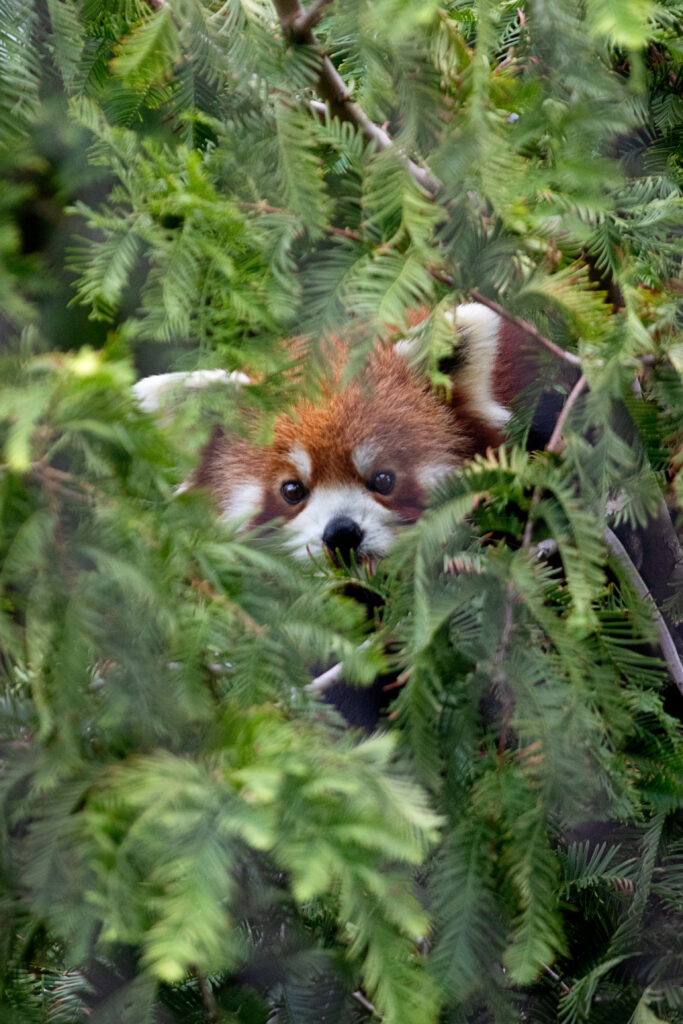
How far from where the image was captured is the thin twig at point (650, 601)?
1606mm

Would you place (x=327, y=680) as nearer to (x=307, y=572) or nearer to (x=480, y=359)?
(x=307, y=572)

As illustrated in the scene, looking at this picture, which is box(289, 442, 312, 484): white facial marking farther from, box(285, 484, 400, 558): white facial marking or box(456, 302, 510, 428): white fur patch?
box(456, 302, 510, 428): white fur patch

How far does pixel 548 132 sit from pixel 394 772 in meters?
0.88

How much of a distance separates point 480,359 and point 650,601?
72 cm

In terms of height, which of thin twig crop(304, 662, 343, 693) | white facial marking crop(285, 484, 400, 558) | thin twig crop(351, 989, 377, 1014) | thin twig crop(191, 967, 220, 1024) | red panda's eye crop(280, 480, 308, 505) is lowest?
thin twig crop(351, 989, 377, 1014)

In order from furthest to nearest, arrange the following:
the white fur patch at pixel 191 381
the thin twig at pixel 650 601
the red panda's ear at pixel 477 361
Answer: the red panda's ear at pixel 477 361 → the thin twig at pixel 650 601 → the white fur patch at pixel 191 381

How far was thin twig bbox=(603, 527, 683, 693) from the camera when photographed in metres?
1.61

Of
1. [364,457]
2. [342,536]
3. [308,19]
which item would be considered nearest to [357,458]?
[364,457]

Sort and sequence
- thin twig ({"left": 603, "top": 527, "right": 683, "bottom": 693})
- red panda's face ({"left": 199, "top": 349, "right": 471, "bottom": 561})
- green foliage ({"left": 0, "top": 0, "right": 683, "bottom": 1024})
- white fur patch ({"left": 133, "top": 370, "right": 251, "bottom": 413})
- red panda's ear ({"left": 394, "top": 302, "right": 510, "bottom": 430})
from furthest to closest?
red panda's face ({"left": 199, "top": 349, "right": 471, "bottom": 561}), red panda's ear ({"left": 394, "top": 302, "right": 510, "bottom": 430}), thin twig ({"left": 603, "top": 527, "right": 683, "bottom": 693}), white fur patch ({"left": 133, "top": 370, "right": 251, "bottom": 413}), green foliage ({"left": 0, "top": 0, "right": 683, "bottom": 1024})

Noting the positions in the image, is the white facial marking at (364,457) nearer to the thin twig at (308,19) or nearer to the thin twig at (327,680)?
the thin twig at (327,680)

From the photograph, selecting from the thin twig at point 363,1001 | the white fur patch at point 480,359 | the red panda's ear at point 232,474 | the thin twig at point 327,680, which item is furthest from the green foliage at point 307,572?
the red panda's ear at point 232,474

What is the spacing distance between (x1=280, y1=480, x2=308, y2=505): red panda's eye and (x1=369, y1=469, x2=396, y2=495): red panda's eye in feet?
0.55

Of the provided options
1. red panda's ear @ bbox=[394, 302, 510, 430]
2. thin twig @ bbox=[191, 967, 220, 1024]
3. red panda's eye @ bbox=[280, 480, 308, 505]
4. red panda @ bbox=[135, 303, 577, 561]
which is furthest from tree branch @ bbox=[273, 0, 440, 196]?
thin twig @ bbox=[191, 967, 220, 1024]

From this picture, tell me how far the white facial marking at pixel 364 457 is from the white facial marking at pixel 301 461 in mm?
110
